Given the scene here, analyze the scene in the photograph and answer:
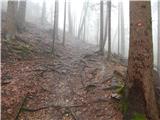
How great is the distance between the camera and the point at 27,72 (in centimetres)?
960

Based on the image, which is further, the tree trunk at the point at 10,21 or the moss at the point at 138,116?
the tree trunk at the point at 10,21

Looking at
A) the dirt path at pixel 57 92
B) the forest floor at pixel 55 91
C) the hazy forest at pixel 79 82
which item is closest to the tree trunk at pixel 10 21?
the hazy forest at pixel 79 82

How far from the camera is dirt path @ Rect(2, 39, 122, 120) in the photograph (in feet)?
23.1

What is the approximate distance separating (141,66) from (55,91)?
147 inches

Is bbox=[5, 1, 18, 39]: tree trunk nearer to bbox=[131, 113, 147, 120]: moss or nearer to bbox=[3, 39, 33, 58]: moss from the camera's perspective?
bbox=[3, 39, 33, 58]: moss

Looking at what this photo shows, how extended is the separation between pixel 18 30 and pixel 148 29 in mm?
10844

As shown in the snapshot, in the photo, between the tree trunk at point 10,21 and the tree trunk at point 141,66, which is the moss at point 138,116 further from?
the tree trunk at point 10,21

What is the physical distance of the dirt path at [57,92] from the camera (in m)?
7.05

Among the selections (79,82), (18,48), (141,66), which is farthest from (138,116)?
(18,48)

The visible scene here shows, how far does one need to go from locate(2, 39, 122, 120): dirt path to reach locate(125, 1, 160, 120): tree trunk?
2.55ft

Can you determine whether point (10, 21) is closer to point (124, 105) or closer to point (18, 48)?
point (18, 48)

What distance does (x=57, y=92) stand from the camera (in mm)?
8672

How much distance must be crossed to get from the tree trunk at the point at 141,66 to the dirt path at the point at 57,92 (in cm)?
78

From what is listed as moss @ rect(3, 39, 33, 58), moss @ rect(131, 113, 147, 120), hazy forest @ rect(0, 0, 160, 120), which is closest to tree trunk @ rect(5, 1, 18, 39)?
hazy forest @ rect(0, 0, 160, 120)
